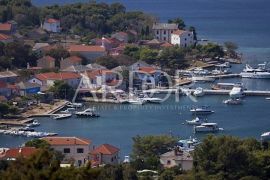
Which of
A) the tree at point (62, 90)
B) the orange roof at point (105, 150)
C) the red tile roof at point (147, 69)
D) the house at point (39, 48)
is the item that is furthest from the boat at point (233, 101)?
the orange roof at point (105, 150)

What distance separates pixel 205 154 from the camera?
375 inches

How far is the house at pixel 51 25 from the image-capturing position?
21.5 meters

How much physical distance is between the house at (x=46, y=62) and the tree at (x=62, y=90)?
2167 mm

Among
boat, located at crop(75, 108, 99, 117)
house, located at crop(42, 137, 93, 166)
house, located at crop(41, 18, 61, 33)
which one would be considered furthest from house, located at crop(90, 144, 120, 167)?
house, located at crop(41, 18, 61, 33)

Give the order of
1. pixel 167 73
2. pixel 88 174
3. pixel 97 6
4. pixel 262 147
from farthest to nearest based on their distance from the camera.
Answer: pixel 97 6 < pixel 167 73 < pixel 262 147 < pixel 88 174

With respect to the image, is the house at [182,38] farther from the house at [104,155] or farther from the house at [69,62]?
the house at [104,155]

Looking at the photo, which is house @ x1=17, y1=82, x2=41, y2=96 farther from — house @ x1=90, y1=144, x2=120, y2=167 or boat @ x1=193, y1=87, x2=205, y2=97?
house @ x1=90, y1=144, x2=120, y2=167

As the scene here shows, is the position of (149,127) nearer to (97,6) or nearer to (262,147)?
(262,147)

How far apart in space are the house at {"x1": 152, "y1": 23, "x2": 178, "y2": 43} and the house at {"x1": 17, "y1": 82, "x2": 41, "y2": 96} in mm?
6202

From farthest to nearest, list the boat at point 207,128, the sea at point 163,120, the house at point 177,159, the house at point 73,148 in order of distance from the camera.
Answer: the boat at point 207,128, the sea at point 163,120, the house at point 73,148, the house at point 177,159

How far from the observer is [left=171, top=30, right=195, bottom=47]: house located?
20828 millimetres

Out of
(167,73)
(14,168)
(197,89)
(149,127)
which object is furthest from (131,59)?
(14,168)

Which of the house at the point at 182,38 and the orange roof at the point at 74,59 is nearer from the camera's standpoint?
the orange roof at the point at 74,59

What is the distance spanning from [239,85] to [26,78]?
361 cm
